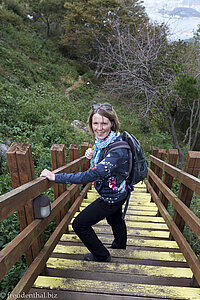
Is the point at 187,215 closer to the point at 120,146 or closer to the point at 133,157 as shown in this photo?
the point at 133,157

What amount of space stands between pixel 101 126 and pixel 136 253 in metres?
1.50

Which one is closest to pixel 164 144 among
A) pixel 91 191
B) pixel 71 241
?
pixel 91 191

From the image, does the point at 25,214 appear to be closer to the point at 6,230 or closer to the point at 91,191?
the point at 6,230

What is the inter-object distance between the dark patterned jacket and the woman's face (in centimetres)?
13

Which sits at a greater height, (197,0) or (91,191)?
(197,0)

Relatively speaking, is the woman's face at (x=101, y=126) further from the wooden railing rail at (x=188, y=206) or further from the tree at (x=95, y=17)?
the tree at (x=95, y=17)

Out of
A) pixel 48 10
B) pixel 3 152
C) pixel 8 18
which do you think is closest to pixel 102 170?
pixel 3 152

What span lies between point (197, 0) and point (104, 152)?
12240 mm

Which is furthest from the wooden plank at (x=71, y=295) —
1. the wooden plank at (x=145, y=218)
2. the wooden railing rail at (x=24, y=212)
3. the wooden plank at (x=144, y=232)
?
the wooden plank at (x=145, y=218)

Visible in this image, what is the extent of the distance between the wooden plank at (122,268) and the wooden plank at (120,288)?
0.76 feet

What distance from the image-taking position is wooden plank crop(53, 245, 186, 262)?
7.31 feet

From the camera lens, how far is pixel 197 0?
1017cm


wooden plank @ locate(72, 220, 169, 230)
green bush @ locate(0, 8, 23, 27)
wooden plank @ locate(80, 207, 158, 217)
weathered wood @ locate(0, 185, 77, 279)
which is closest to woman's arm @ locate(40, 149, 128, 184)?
weathered wood @ locate(0, 185, 77, 279)

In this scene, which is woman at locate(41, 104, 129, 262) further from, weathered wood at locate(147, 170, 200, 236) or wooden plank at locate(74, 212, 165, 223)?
wooden plank at locate(74, 212, 165, 223)
